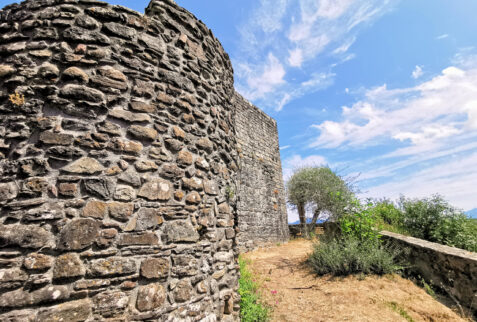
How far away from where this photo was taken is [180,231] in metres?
2.27

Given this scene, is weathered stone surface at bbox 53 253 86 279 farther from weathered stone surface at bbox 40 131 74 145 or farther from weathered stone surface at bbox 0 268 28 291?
weathered stone surface at bbox 40 131 74 145

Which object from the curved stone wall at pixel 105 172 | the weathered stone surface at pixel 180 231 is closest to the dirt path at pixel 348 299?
the curved stone wall at pixel 105 172

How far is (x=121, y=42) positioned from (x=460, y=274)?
565 centimetres

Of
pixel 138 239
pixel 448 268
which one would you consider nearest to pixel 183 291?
pixel 138 239

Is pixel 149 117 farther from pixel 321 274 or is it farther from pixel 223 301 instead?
pixel 321 274

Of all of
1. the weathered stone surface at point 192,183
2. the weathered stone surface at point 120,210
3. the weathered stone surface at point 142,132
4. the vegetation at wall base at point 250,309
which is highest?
the weathered stone surface at point 142,132

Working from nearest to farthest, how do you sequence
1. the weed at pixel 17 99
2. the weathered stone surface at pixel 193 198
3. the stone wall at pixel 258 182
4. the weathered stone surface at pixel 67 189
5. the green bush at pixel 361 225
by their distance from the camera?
the weathered stone surface at pixel 67 189
the weed at pixel 17 99
the weathered stone surface at pixel 193 198
the green bush at pixel 361 225
the stone wall at pixel 258 182

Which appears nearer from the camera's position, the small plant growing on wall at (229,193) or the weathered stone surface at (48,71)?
the weathered stone surface at (48,71)

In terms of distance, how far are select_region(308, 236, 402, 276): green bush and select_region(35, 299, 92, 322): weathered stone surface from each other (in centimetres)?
420

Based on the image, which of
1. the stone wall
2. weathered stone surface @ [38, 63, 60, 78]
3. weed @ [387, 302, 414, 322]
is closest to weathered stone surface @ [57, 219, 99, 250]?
weathered stone surface @ [38, 63, 60, 78]

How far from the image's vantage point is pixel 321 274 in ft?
15.4

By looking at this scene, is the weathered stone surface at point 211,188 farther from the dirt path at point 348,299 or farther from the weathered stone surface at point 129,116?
the dirt path at point 348,299

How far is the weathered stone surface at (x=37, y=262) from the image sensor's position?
160 cm

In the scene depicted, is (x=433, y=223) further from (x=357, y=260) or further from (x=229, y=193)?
(x=229, y=193)
